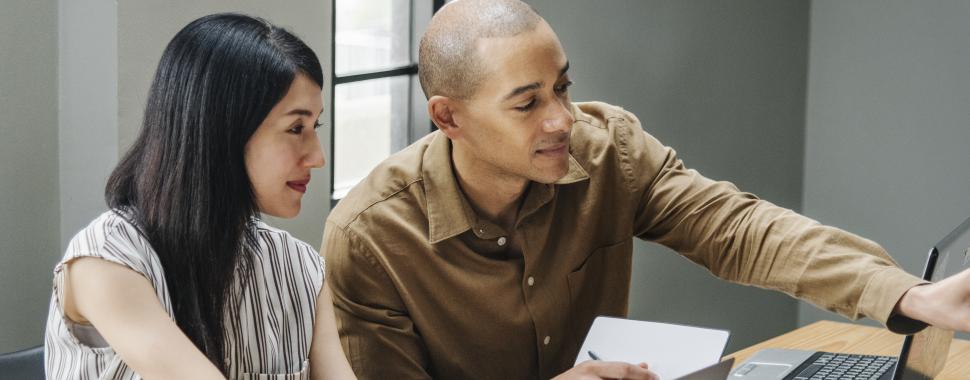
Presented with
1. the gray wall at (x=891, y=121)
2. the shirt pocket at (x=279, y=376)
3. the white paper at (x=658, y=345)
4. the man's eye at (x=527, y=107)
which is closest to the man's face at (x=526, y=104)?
the man's eye at (x=527, y=107)

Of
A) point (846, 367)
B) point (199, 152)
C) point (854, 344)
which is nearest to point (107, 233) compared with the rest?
point (199, 152)

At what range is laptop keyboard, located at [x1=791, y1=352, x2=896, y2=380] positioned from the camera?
5.58ft

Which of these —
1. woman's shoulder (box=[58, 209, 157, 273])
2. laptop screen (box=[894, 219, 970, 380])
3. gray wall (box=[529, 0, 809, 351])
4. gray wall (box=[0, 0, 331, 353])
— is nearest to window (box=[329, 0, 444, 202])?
gray wall (box=[529, 0, 809, 351])

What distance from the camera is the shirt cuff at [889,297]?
1507 millimetres

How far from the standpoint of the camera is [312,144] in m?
1.42

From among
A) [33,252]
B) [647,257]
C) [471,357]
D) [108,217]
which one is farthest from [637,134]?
[647,257]

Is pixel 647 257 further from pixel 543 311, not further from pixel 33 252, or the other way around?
pixel 33 252

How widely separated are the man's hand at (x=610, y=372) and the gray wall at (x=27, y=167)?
40.8 inches

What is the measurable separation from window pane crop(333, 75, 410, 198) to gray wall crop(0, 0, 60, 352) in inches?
33.6

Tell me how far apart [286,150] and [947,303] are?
2.79 feet

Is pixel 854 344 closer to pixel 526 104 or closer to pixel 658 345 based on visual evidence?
pixel 658 345

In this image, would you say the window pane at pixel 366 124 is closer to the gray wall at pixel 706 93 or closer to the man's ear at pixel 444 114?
the gray wall at pixel 706 93

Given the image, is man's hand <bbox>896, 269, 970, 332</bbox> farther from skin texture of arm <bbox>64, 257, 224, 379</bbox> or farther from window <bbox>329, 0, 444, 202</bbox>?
window <bbox>329, 0, 444, 202</bbox>

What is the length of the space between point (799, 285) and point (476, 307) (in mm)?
511
